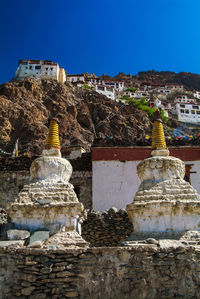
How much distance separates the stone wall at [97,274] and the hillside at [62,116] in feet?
95.5

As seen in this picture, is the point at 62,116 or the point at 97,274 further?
the point at 62,116

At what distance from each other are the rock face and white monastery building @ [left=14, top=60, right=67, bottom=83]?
65.0 m

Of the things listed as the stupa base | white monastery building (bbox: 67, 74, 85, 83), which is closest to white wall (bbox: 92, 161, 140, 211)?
the stupa base

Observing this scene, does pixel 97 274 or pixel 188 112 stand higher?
pixel 188 112

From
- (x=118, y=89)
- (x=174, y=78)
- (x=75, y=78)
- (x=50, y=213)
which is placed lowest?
(x=50, y=213)

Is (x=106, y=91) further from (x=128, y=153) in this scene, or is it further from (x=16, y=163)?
(x=128, y=153)

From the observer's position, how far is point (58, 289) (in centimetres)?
600

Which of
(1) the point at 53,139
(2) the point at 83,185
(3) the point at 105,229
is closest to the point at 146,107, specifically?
(2) the point at 83,185

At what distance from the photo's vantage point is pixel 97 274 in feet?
20.0

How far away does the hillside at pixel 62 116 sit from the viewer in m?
42.6

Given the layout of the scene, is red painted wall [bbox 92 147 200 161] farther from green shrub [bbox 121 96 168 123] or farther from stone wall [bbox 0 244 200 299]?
green shrub [bbox 121 96 168 123]

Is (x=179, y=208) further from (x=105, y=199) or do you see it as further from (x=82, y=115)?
(x=82, y=115)

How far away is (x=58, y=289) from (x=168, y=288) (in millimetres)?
2103

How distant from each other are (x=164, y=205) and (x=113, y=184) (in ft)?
24.3
